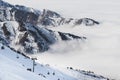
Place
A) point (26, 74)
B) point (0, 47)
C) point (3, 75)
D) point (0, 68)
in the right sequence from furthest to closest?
point (0, 47)
point (26, 74)
point (0, 68)
point (3, 75)

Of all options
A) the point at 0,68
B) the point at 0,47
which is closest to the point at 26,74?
the point at 0,68

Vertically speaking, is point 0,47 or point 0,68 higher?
point 0,68

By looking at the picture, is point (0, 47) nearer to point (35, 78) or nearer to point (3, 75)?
point (35, 78)

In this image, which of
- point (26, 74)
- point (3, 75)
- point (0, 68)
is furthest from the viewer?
point (26, 74)

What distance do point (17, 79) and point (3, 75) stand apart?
7.81 ft

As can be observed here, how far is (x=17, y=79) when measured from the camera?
5822cm

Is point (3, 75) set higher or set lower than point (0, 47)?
higher

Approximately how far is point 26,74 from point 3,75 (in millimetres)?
12089

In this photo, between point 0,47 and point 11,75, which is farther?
point 0,47

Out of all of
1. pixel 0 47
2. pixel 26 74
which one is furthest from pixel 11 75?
pixel 0 47

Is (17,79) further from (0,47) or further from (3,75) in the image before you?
(0,47)

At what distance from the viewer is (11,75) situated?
193ft

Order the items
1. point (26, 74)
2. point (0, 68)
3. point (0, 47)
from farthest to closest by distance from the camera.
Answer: point (0, 47), point (26, 74), point (0, 68)

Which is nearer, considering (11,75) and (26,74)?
(11,75)
